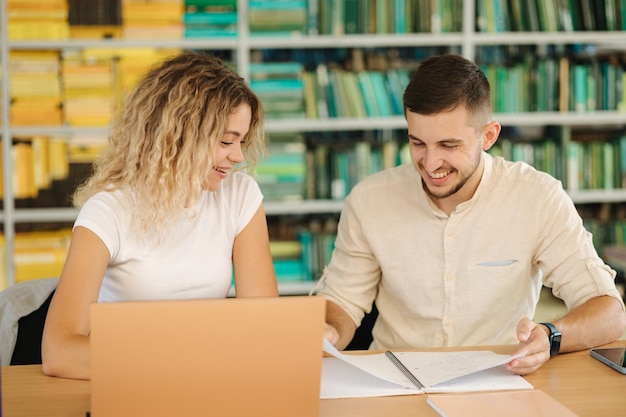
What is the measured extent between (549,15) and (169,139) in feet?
8.46

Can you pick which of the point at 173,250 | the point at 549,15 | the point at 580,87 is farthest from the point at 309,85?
the point at 173,250

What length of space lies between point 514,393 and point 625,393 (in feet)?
0.64

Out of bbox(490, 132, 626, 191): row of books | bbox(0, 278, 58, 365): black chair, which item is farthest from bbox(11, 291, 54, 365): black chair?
bbox(490, 132, 626, 191): row of books

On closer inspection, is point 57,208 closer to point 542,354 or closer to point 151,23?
point 151,23

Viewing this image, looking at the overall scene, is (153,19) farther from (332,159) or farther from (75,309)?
(75,309)

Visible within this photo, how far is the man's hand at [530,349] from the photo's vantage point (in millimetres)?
1469

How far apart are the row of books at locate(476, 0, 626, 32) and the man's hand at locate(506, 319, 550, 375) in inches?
99.1

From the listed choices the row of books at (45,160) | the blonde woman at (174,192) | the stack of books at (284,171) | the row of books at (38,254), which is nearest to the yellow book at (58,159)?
the row of books at (45,160)

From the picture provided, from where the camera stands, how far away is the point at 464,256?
1899 millimetres

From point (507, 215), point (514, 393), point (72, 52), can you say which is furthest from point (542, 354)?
point (72, 52)

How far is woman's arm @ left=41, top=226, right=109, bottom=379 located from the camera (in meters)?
1.45

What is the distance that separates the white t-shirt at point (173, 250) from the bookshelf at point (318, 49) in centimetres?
184

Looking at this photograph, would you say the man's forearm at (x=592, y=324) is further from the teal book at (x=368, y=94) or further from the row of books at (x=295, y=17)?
the row of books at (x=295, y=17)

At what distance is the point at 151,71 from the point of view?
1864mm
